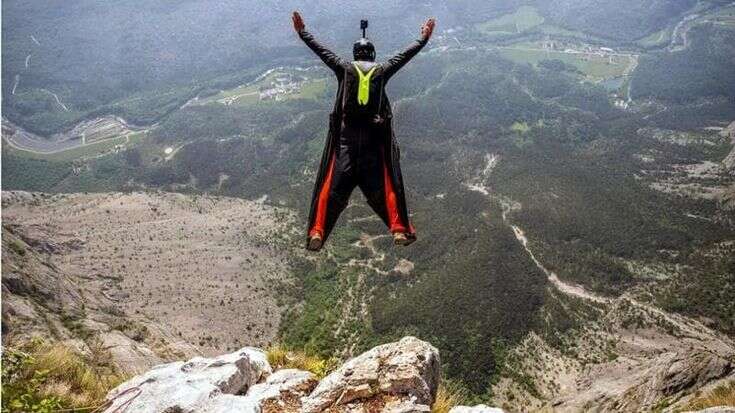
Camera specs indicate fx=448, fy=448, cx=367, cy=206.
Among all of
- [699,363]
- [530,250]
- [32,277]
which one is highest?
[32,277]

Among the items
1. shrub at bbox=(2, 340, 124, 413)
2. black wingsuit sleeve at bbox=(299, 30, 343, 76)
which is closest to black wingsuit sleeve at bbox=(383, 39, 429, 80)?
black wingsuit sleeve at bbox=(299, 30, 343, 76)

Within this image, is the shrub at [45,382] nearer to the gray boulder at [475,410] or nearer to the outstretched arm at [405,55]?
the gray boulder at [475,410]

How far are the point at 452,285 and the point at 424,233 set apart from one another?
85.0 feet

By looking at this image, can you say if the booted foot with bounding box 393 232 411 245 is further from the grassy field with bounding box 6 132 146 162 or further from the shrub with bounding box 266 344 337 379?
the grassy field with bounding box 6 132 146 162

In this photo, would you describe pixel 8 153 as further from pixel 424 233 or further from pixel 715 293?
pixel 715 293

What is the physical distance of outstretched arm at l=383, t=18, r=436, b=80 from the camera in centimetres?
719

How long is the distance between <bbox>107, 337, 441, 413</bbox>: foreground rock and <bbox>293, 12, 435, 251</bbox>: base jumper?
85.5 inches

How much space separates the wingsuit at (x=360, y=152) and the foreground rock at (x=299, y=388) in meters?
2.38

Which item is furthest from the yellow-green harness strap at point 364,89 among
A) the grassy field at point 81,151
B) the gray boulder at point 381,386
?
the grassy field at point 81,151

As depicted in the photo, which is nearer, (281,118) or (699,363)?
(699,363)

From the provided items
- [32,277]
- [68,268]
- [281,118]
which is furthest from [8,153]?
[32,277]

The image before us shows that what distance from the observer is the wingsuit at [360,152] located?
697 cm

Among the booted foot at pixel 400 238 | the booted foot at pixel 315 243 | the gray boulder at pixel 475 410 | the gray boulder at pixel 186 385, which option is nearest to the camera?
the gray boulder at pixel 186 385

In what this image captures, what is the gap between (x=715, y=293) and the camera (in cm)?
6050
